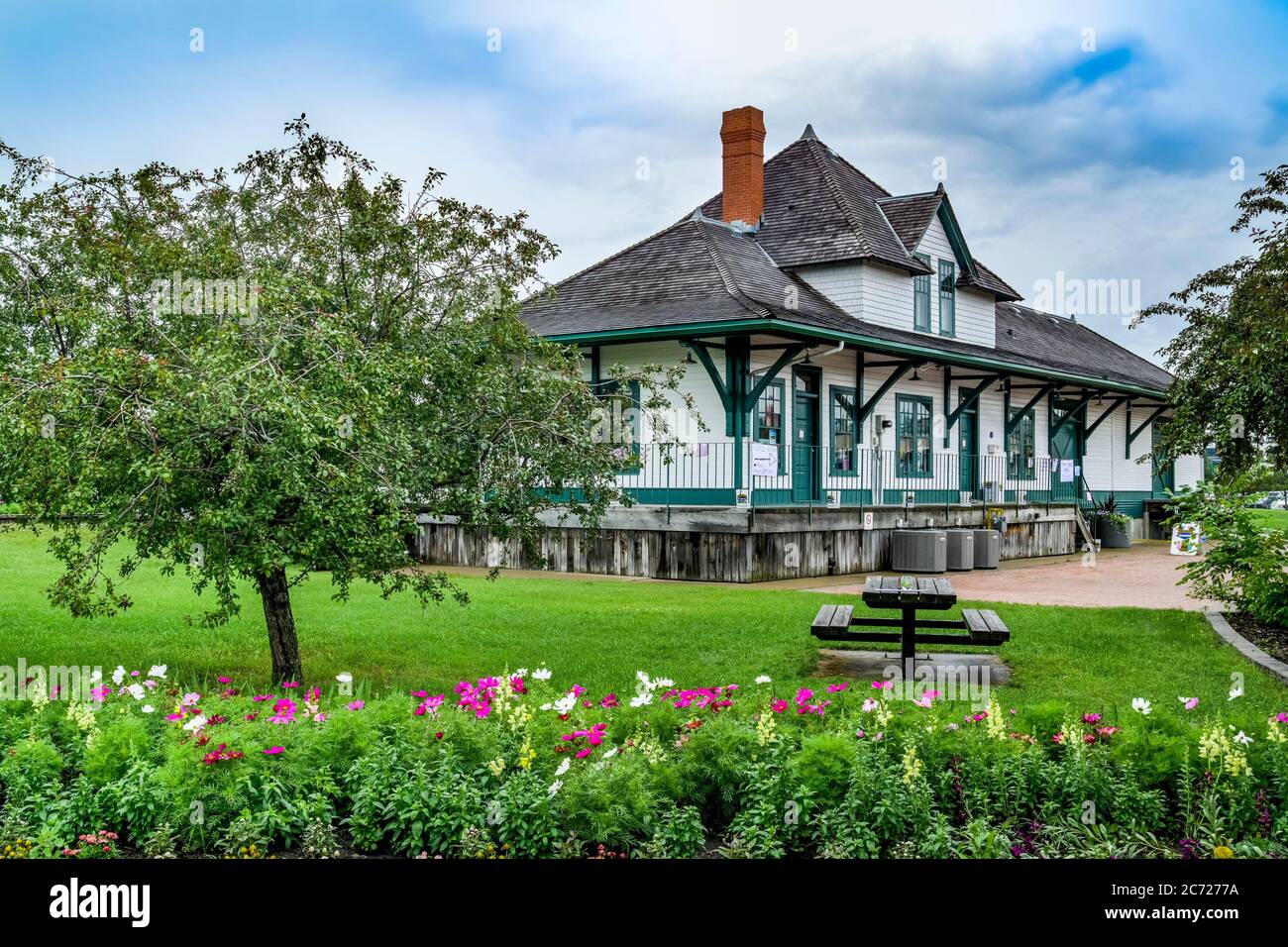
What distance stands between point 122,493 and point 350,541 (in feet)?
4.85

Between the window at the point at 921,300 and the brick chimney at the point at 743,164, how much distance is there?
3.88m

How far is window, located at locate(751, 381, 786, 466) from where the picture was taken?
22.1 m

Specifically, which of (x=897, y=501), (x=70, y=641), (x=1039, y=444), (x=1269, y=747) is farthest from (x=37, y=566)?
(x=1039, y=444)

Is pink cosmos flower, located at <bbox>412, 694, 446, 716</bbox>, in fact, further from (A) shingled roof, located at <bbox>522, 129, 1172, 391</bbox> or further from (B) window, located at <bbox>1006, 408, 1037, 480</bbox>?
(B) window, located at <bbox>1006, 408, 1037, 480</bbox>

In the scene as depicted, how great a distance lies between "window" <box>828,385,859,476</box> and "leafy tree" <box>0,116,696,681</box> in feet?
43.2

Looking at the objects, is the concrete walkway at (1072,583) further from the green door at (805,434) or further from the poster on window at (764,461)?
the green door at (805,434)

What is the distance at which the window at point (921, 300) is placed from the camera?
26.8 meters

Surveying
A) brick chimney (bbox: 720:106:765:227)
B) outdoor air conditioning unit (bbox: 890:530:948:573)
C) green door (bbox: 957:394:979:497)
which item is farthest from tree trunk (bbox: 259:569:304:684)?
green door (bbox: 957:394:979:497)

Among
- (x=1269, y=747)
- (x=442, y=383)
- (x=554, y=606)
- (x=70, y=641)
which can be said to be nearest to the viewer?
(x=1269, y=747)

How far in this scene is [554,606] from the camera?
14.6 meters

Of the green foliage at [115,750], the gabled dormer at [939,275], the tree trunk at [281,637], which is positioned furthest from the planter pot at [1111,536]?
the green foliage at [115,750]

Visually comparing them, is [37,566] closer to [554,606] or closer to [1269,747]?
[554,606]
